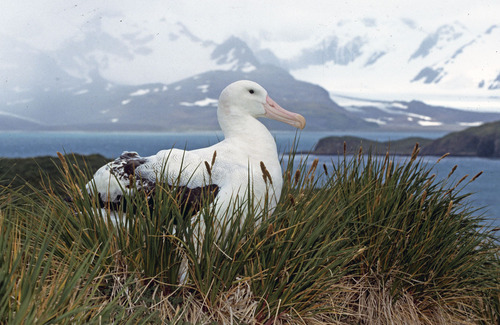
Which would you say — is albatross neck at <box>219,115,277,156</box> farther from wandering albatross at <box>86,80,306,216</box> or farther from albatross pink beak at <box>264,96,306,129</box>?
albatross pink beak at <box>264,96,306,129</box>

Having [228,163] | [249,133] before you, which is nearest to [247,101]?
[249,133]

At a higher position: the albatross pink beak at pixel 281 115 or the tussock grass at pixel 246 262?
the albatross pink beak at pixel 281 115

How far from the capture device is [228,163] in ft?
12.9

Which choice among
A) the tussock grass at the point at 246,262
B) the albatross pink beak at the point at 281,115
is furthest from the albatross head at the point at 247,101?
the tussock grass at the point at 246,262

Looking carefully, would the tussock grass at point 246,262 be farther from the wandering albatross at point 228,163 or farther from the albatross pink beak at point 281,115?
the albatross pink beak at point 281,115

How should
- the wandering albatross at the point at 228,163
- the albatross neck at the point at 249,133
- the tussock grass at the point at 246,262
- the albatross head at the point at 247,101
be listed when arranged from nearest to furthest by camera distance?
the tussock grass at the point at 246,262, the wandering albatross at the point at 228,163, the albatross neck at the point at 249,133, the albatross head at the point at 247,101

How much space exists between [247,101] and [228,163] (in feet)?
2.36

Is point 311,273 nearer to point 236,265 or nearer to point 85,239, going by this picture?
point 236,265

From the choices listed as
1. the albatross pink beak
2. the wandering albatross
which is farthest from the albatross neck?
the albatross pink beak

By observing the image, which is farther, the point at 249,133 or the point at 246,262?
the point at 249,133

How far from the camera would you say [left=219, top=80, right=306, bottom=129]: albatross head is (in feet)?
14.4

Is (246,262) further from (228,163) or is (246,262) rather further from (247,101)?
(247,101)

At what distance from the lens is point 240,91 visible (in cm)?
439

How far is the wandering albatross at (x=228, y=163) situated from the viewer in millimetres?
3729
